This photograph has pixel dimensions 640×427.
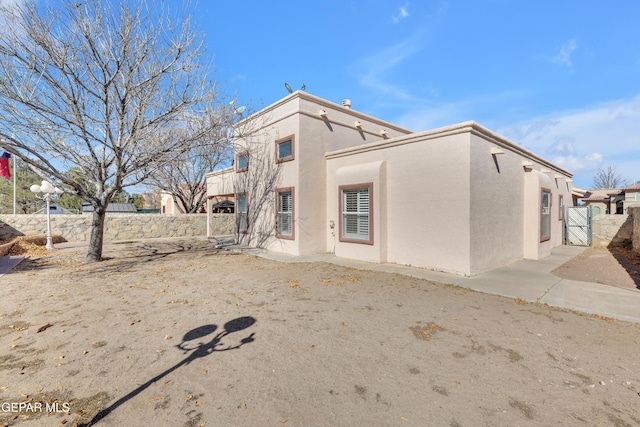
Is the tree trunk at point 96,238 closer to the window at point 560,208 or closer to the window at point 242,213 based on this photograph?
the window at point 242,213

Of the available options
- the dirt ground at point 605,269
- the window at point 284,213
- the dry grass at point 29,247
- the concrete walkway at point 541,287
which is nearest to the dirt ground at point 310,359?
the concrete walkway at point 541,287

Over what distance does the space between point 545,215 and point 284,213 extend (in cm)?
975

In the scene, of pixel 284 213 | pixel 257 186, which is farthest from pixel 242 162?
pixel 284 213

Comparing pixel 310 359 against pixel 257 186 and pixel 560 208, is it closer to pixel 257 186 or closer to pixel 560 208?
pixel 257 186

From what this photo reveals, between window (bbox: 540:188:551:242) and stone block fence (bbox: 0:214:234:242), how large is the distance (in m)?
17.6

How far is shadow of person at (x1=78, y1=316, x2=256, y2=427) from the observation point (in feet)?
7.58

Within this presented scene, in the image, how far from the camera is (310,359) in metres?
3.07

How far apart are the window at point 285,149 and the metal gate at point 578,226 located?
13.2 m

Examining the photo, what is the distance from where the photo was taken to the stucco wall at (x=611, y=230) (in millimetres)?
11742

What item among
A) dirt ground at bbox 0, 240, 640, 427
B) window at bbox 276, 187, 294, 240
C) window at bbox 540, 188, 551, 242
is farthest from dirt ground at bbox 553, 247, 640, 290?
window at bbox 276, 187, 294, 240

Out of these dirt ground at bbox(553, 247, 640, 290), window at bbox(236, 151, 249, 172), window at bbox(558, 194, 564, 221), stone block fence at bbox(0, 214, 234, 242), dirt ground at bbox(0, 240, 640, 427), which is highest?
window at bbox(236, 151, 249, 172)

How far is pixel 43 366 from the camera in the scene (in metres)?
2.90

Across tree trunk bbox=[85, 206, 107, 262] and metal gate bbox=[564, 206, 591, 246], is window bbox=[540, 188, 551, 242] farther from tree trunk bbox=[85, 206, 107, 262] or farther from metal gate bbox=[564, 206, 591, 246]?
tree trunk bbox=[85, 206, 107, 262]

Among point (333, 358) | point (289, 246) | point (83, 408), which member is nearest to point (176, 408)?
point (83, 408)
